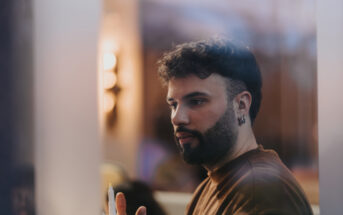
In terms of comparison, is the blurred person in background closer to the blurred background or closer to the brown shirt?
the blurred background

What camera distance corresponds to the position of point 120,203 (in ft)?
4.45

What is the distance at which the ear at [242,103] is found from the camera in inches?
49.5

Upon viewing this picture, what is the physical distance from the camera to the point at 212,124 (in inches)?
49.6

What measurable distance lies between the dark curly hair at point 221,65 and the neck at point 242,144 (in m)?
0.04

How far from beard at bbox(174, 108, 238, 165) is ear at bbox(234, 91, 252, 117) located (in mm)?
25

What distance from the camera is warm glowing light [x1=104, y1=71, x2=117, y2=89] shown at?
134cm

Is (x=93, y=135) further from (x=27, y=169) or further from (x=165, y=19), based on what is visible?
(x=165, y=19)

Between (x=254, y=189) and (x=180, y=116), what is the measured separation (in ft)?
1.15

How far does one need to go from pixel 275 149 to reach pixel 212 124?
0.24 metres

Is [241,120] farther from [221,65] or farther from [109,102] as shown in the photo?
[109,102]

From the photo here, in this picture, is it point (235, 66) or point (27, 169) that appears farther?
point (27, 169)

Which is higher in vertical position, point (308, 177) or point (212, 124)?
point (212, 124)

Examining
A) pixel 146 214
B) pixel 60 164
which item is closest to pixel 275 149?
pixel 146 214

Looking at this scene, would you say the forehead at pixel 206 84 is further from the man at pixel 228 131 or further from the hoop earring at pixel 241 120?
the hoop earring at pixel 241 120
